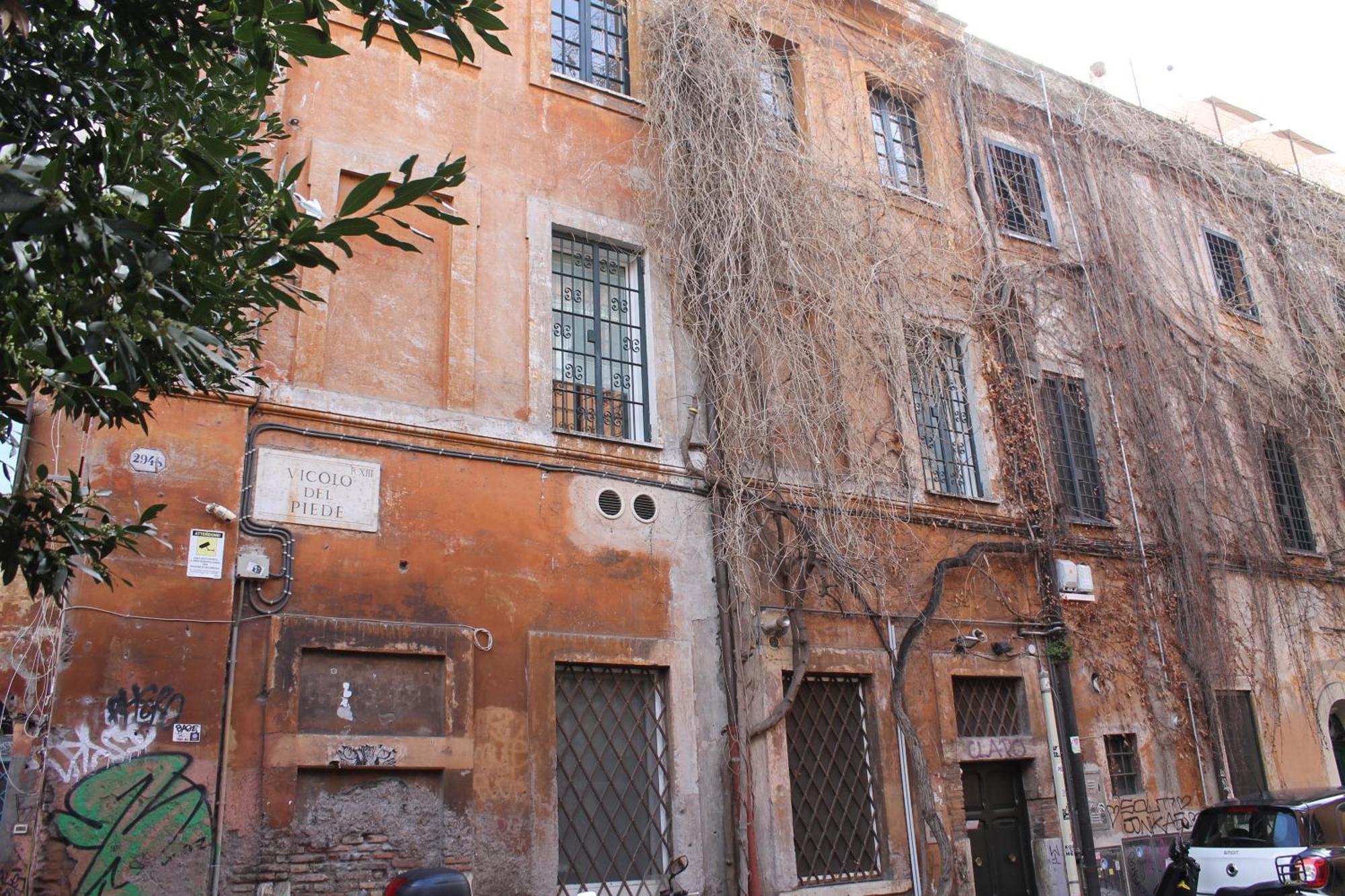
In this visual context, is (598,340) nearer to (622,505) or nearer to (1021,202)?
(622,505)

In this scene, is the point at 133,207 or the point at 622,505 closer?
the point at 133,207

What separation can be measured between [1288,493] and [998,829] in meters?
7.71

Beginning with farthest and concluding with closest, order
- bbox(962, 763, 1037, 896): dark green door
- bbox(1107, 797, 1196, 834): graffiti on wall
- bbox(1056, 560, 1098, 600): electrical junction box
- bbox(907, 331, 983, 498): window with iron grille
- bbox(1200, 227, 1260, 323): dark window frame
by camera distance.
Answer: bbox(1200, 227, 1260, 323): dark window frame
bbox(1056, 560, 1098, 600): electrical junction box
bbox(1107, 797, 1196, 834): graffiti on wall
bbox(907, 331, 983, 498): window with iron grille
bbox(962, 763, 1037, 896): dark green door

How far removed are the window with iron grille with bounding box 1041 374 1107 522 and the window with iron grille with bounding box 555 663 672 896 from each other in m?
6.57

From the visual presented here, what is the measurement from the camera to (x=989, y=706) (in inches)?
469

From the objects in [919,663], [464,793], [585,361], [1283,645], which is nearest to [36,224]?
[464,793]

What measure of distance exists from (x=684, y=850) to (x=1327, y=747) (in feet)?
33.1

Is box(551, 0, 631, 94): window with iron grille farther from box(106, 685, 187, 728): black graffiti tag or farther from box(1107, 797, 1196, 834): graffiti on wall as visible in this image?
box(1107, 797, 1196, 834): graffiti on wall

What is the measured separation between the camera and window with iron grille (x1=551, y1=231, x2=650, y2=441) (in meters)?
9.92

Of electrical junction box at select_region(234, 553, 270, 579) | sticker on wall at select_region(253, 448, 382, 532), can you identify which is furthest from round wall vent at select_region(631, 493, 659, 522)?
electrical junction box at select_region(234, 553, 270, 579)

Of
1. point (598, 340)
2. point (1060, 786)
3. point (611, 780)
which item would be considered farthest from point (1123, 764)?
point (598, 340)

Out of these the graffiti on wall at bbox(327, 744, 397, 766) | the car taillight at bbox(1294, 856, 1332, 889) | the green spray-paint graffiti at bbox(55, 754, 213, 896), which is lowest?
the car taillight at bbox(1294, 856, 1332, 889)

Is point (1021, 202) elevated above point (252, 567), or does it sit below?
above

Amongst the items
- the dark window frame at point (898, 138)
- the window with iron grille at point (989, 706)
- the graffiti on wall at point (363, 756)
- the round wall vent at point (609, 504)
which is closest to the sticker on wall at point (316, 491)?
the graffiti on wall at point (363, 756)
